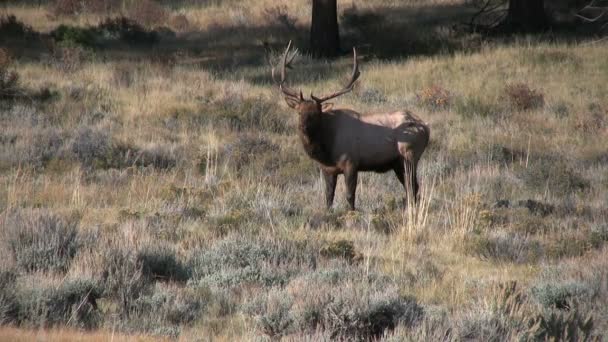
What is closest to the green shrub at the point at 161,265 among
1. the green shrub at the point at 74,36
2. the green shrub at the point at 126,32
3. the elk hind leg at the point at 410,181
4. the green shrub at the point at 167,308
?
the green shrub at the point at 167,308

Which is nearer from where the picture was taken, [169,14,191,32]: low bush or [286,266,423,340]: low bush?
[286,266,423,340]: low bush

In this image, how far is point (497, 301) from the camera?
22.9 ft

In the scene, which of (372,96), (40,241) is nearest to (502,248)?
(40,241)

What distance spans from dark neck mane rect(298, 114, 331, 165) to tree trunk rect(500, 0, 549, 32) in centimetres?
1385

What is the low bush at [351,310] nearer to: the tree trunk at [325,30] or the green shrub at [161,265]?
the green shrub at [161,265]

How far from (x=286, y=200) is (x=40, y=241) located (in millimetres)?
4081

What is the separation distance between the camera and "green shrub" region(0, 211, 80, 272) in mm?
7762

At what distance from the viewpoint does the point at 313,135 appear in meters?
11.0

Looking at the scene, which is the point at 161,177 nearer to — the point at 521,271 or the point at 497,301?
the point at 521,271

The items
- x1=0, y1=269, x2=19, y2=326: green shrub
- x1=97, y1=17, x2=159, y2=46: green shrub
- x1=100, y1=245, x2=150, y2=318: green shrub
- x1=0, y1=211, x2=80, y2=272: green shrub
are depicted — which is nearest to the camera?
x1=0, y1=269, x2=19, y2=326: green shrub

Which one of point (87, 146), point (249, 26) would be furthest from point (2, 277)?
point (249, 26)

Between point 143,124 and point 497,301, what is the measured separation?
1023cm

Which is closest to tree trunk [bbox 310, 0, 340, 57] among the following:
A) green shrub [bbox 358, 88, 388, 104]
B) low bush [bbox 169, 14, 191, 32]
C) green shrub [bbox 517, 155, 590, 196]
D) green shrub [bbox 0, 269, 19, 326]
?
green shrub [bbox 358, 88, 388, 104]

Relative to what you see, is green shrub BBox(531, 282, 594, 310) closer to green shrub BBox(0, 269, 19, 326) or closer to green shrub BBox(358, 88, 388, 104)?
green shrub BBox(0, 269, 19, 326)
